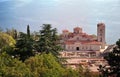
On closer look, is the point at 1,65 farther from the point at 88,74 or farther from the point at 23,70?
the point at 88,74

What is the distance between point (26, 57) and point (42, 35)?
247 cm

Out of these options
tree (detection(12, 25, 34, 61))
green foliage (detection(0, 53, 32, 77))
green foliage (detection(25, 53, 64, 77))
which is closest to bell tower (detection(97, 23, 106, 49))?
tree (detection(12, 25, 34, 61))

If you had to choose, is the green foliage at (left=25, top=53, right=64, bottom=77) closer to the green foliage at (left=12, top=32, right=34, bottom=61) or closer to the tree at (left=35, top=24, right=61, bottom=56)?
the green foliage at (left=12, top=32, right=34, bottom=61)

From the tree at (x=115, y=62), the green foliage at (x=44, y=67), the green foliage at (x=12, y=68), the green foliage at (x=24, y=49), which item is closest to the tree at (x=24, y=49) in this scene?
the green foliage at (x=24, y=49)

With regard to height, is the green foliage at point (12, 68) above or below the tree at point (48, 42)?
below

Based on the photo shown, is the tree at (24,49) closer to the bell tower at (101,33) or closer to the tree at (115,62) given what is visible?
the tree at (115,62)

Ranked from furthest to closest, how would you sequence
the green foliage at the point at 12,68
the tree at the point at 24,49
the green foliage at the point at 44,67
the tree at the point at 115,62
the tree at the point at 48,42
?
the tree at the point at 48,42
the tree at the point at 24,49
the tree at the point at 115,62
the green foliage at the point at 44,67
the green foliage at the point at 12,68

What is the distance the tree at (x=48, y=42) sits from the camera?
21883 mm

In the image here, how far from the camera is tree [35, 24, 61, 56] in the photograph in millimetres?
21883

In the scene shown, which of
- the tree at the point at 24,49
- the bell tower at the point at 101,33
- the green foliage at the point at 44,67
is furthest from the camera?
the bell tower at the point at 101,33

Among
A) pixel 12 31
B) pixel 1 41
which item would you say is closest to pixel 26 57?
pixel 1 41

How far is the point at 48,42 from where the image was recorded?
22.0 meters

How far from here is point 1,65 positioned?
1719 cm

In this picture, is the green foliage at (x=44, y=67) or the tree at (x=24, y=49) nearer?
the green foliage at (x=44, y=67)
